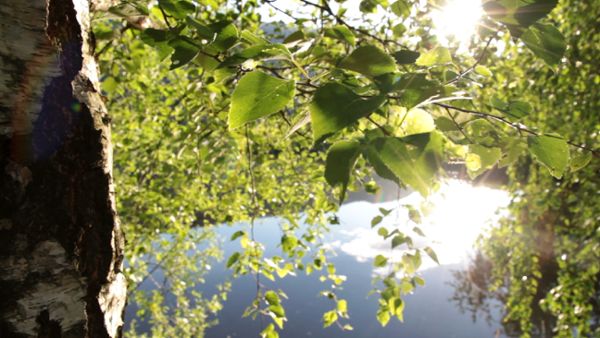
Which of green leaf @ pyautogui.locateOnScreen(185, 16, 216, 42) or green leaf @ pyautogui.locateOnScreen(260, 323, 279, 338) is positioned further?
green leaf @ pyautogui.locateOnScreen(260, 323, 279, 338)

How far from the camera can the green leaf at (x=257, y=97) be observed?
488mm

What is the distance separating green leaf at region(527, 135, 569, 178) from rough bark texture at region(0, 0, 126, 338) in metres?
0.83

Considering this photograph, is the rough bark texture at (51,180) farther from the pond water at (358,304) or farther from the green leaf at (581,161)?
the pond water at (358,304)

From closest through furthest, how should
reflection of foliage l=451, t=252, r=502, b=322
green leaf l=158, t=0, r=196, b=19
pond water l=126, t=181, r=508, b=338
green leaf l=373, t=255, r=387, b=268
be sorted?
green leaf l=158, t=0, r=196, b=19 → green leaf l=373, t=255, r=387, b=268 → reflection of foliage l=451, t=252, r=502, b=322 → pond water l=126, t=181, r=508, b=338

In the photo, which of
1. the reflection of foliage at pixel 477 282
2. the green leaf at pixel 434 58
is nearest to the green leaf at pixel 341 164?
the green leaf at pixel 434 58

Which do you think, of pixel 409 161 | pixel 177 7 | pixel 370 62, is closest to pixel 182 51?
pixel 177 7

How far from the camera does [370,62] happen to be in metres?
A: 0.54

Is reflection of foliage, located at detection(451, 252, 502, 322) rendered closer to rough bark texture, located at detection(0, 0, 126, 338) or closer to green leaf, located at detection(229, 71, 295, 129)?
rough bark texture, located at detection(0, 0, 126, 338)

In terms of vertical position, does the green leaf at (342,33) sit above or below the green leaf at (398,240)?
above

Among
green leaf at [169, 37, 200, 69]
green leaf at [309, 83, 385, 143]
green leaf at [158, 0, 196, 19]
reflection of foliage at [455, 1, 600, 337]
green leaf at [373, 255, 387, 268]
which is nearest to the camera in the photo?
green leaf at [309, 83, 385, 143]

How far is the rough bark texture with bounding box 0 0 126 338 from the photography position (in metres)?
0.69

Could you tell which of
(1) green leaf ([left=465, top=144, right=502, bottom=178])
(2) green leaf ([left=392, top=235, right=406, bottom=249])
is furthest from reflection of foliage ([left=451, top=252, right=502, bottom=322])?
(1) green leaf ([left=465, top=144, right=502, bottom=178])

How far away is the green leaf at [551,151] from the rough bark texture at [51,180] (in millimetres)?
835

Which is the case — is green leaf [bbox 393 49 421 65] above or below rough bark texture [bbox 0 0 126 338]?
above
